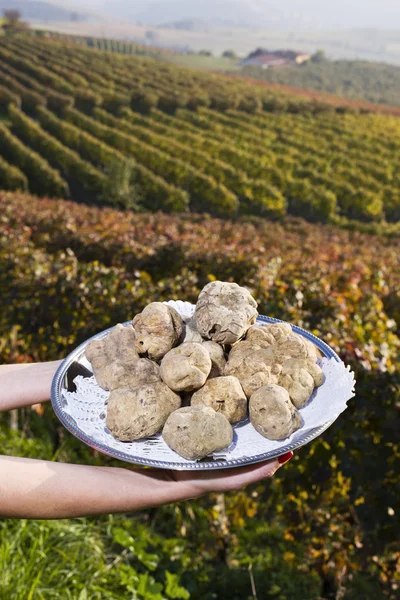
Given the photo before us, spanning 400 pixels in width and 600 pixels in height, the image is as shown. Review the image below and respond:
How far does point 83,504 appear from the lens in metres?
1.48

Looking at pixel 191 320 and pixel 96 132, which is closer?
pixel 191 320

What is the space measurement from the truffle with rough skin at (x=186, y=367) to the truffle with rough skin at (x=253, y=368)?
0.33 feet

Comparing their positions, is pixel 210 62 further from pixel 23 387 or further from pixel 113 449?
pixel 113 449

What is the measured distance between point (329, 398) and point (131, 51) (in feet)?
328

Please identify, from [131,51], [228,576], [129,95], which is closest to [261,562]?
[228,576]

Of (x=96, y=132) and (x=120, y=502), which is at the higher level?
(x=120, y=502)

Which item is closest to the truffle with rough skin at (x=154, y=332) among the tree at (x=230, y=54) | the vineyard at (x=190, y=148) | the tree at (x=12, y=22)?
the vineyard at (x=190, y=148)

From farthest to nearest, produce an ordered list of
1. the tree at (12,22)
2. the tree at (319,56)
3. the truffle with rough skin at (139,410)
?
the tree at (319,56) → the tree at (12,22) → the truffle with rough skin at (139,410)

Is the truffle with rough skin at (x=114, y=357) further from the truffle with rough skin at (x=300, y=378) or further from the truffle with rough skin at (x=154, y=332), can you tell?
the truffle with rough skin at (x=300, y=378)

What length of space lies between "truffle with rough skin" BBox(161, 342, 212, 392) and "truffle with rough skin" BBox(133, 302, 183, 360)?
0.06 metres

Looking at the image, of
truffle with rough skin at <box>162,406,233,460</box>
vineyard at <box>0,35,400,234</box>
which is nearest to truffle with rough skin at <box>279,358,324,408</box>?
truffle with rough skin at <box>162,406,233,460</box>

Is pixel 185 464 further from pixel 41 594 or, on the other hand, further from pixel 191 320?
pixel 41 594

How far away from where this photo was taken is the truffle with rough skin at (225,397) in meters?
1.57

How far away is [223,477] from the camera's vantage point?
1503mm
